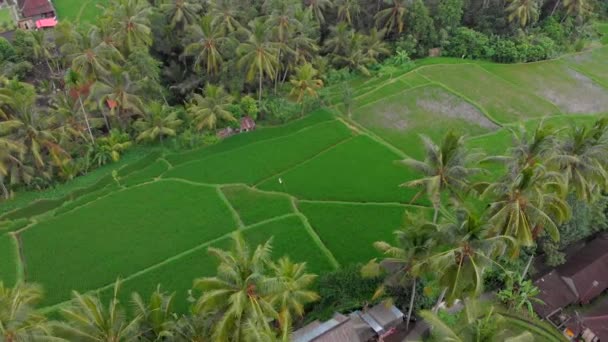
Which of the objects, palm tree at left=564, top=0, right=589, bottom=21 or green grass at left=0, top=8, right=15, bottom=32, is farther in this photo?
green grass at left=0, top=8, right=15, bottom=32

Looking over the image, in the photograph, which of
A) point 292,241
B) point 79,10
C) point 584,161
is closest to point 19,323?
point 292,241

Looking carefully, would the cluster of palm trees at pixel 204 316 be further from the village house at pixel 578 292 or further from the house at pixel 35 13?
the house at pixel 35 13

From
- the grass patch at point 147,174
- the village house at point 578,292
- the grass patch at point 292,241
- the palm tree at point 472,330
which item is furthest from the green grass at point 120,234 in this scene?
the village house at point 578,292

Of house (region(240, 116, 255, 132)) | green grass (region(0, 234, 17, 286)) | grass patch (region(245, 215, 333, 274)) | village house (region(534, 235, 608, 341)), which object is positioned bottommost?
village house (region(534, 235, 608, 341))

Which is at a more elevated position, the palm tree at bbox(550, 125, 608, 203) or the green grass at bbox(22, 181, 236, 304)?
the palm tree at bbox(550, 125, 608, 203)

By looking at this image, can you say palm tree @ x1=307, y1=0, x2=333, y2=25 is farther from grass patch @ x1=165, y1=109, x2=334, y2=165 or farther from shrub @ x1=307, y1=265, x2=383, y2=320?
shrub @ x1=307, y1=265, x2=383, y2=320

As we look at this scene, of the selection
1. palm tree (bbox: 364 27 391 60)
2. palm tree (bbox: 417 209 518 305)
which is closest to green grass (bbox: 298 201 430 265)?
palm tree (bbox: 417 209 518 305)
